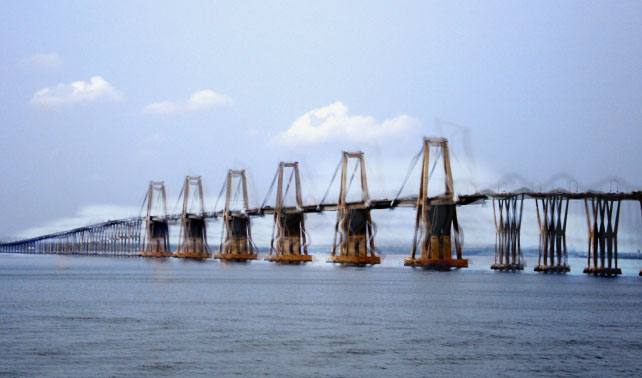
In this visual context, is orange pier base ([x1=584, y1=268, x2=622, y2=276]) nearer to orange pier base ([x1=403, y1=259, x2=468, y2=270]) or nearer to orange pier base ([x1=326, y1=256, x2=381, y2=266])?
orange pier base ([x1=403, y1=259, x2=468, y2=270])

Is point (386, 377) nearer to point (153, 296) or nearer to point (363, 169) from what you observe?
point (153, 296)

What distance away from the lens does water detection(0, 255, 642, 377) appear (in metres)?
27.5

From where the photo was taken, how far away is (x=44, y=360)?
27656mm

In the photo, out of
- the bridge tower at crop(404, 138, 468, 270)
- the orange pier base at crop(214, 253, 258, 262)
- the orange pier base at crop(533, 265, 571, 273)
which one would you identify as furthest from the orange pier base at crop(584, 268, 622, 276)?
the orange pier base at crop(214, 253, 258, 262)

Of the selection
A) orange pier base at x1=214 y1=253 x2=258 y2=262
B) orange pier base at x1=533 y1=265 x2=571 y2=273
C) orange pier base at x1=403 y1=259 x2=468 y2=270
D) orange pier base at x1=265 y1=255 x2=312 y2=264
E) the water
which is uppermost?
the water

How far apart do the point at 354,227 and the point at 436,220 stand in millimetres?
23242

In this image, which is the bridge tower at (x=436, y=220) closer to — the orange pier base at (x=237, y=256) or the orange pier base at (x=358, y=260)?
the orange pier base at (x=358, y=260)

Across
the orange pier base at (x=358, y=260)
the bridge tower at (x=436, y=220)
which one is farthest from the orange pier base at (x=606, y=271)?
the orange pier base at (x=358, y=260)

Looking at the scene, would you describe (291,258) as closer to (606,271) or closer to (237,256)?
(237,256)

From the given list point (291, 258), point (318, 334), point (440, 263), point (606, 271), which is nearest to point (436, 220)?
point (440, 263)

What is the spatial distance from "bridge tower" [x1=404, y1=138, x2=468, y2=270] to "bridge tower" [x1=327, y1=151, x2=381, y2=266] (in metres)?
17.6

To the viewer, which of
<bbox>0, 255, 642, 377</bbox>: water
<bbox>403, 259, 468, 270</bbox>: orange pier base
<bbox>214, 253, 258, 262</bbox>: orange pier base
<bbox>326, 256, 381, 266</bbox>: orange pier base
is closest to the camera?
<bbox>0, 255, 642, 377</bbox>: water

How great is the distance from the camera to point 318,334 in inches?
1404

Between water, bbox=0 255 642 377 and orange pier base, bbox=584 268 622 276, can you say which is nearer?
water, bbox=0 255 642 377
